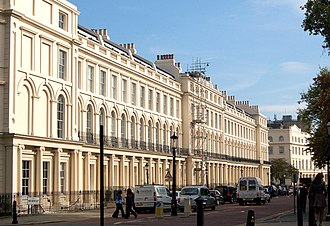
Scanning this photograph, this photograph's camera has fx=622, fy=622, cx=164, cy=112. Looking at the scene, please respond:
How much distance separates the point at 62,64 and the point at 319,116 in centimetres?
1888

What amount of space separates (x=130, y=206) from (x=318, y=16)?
16059 millimetres

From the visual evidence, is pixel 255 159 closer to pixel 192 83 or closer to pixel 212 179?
pixel 212 179

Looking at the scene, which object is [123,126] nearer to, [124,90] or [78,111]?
[124,90]

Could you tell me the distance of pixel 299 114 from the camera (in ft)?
167

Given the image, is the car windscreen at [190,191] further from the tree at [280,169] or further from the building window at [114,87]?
the tree at [280,169]

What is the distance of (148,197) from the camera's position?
1656 inches

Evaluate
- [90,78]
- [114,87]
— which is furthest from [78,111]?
[114,87]

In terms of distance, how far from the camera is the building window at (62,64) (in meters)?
45.1

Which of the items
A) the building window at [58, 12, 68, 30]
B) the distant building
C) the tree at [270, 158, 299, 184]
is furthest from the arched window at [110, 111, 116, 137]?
the distant building

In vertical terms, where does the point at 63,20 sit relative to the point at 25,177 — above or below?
above

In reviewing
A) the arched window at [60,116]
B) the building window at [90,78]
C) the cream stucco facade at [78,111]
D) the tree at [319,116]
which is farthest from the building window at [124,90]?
the tree at [319,116]

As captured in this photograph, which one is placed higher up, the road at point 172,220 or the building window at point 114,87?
the building window at point 114,87

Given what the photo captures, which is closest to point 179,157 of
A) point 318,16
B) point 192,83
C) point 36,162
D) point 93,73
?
point 192,83

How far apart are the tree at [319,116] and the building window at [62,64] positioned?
1793 centimetres
